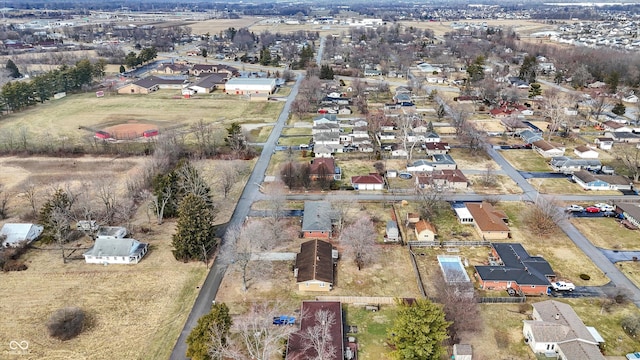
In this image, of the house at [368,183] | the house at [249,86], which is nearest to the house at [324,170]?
the house at [368,183]

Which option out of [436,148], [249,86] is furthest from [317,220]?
[249,86]

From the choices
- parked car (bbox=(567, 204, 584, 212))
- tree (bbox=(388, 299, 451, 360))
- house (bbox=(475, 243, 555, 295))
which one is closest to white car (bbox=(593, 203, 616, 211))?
parked car (bbox=(567, 204, 584, 212))

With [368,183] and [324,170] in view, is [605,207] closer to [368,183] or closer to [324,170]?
[368,183]

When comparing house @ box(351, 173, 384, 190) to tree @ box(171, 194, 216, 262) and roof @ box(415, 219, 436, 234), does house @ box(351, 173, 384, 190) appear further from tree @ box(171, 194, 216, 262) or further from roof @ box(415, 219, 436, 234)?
tree @ box(171, 194, 216, 262)

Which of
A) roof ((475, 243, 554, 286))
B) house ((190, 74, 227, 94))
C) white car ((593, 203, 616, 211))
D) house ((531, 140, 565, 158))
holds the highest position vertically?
house ((190, 74, 227, 94))

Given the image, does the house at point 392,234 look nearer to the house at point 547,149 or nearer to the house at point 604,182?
the house at point 604,182

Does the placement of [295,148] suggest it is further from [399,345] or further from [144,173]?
[399,345]

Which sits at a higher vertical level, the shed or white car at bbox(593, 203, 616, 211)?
white car at bbox(593, 203, 616, 211)
